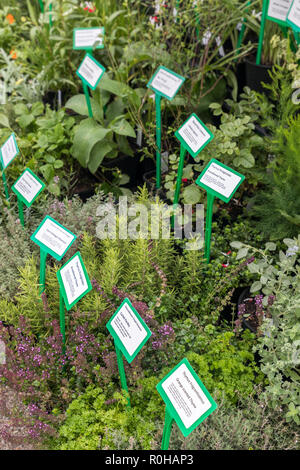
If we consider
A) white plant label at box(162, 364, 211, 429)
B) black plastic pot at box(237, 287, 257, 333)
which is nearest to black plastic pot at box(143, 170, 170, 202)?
black plastic pot at box(237, 287, 257, 333)

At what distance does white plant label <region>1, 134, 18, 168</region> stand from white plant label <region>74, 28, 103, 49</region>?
72 cm

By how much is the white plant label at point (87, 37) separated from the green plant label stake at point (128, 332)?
1564mm

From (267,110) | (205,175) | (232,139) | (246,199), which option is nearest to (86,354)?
(205,175)

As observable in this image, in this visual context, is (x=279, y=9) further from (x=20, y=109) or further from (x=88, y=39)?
(x=20, y=109)

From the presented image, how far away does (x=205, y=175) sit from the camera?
1654mm

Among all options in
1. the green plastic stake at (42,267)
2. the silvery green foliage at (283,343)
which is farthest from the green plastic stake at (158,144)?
the green plastic stake at (42,267)

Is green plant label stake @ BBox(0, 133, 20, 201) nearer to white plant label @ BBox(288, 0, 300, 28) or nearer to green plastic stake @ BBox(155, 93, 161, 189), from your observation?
green plastic stake @ BBox(155, 93, 161, 189)

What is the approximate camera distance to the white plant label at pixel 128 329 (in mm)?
1214

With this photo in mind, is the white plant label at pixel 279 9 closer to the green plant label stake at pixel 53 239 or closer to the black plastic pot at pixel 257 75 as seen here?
the black plastic pot at pixel 257 75

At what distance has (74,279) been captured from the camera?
1352mm

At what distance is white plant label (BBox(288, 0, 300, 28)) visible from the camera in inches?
78.0

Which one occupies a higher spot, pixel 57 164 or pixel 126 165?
pixel 57 164

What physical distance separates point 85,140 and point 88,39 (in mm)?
533

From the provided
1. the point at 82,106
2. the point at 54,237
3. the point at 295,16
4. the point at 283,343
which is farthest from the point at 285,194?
the point at 82,106
